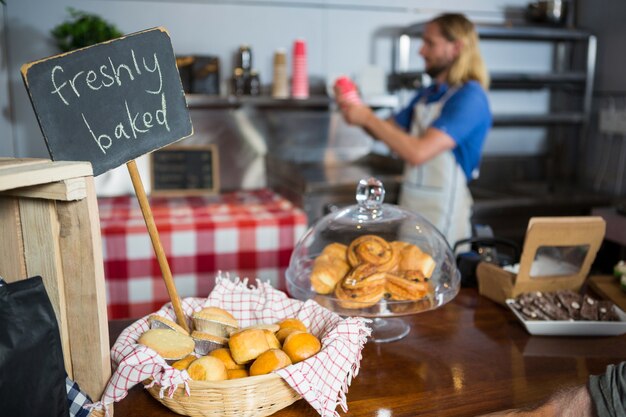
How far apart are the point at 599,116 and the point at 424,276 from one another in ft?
10.5

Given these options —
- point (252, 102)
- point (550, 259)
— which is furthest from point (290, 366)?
point (252, 102)

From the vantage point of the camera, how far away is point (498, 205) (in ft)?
10.9

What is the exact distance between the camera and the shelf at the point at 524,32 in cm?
360

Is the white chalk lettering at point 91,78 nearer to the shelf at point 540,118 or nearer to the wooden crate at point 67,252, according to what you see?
the wooden crate at point 67,252

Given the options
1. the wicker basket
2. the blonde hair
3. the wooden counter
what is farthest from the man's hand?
the blonde hair

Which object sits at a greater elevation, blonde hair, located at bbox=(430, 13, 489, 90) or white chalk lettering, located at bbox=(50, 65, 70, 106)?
blonde hair, located at bbox=(430, 13, 489, 90)

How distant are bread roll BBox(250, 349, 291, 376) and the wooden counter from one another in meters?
0.11

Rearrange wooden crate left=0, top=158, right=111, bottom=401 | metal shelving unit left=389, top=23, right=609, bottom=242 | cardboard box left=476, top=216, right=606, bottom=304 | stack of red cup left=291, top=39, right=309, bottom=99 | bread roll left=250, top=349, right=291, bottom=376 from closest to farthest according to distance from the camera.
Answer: wooden crate left=0, top=158, right=111, bottom=401
bread roll left=250, top=349, right=291, bottom=376
cardboard box left=476, top=216, right=606, bottom=304
metal shelving unit left=389, top=23, right=609, bottom=242
stack of red cup left=291, top=39, right=309, bottom=99

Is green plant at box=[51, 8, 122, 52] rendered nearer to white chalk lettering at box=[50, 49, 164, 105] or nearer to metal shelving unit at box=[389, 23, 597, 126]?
metal shelving unit at box=[389, 23, 597, 126]

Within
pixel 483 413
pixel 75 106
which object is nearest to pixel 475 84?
pixel 483 413

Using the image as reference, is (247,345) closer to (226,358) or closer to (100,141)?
(226,358)

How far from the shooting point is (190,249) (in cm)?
264

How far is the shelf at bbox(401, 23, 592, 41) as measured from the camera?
3.60 metres

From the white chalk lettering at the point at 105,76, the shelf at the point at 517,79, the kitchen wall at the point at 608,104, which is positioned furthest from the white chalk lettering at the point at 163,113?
the kitchen wall at the point at 608,104
